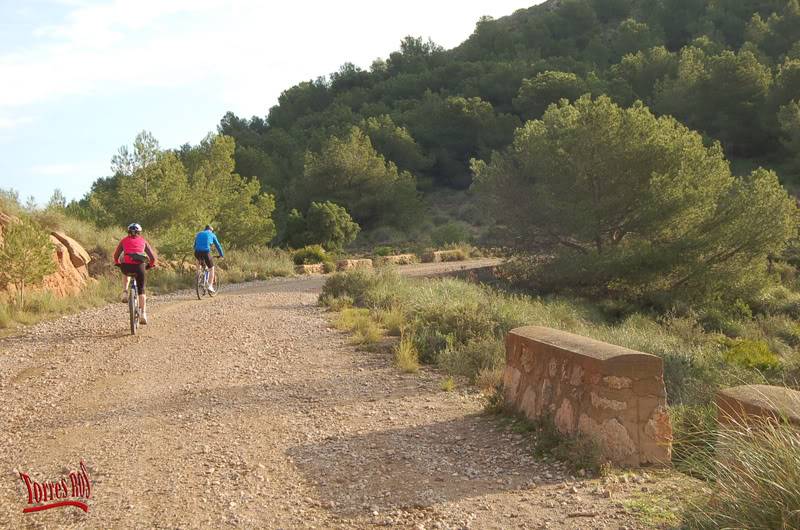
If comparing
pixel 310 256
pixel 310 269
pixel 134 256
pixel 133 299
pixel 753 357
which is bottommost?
pixel 753 357

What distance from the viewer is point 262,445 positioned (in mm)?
6180

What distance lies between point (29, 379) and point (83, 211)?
19.4 meters

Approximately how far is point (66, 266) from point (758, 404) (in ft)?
59.0

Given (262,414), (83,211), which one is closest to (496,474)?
(262,414)

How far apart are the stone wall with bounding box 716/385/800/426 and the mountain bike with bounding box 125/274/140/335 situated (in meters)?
9.58

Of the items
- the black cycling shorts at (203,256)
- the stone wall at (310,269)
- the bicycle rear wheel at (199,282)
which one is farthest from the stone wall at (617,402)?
the stone wall at (310,269)

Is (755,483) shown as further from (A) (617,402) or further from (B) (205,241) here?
(B) (205,241)

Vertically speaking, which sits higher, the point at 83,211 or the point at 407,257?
the point at 83,211

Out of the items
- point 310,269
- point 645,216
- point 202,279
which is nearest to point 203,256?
point 202,279

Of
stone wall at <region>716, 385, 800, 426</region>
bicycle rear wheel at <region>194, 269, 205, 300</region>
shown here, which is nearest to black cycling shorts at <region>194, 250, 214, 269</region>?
bicycle rear wheel at <region>194, 269, 205, 300</region>

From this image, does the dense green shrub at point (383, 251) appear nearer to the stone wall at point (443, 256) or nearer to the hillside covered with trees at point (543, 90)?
the stone wall at point (443, 256)

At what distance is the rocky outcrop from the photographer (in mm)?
17141

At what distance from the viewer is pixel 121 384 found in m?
8.46

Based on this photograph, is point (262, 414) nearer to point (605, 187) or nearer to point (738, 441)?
point (738, 441)
